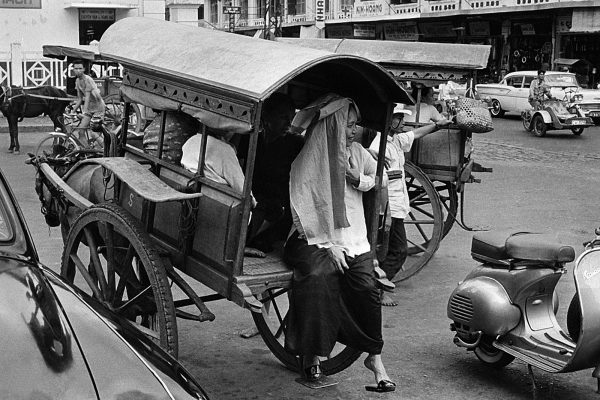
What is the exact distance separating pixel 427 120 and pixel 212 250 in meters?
4.60

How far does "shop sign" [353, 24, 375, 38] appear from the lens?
41125mm

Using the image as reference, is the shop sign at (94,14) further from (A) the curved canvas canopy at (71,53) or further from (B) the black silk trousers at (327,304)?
(B) the black silk trousers at (327,304)

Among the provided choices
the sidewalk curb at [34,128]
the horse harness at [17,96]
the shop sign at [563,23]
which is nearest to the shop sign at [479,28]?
the shop sign at [563,23]

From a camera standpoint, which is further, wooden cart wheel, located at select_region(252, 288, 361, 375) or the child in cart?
the child in cart

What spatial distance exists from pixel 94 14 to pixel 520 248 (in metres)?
23.9

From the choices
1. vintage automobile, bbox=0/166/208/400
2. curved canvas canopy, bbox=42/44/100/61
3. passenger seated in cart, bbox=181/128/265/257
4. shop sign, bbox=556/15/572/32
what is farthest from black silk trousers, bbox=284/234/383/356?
shop sign, bbox=556/15/572/32

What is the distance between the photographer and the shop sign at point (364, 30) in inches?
1619

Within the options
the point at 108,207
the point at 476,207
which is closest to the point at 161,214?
the point at 108,207

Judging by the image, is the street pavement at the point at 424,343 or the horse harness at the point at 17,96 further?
the horse harness at the point at 17,96

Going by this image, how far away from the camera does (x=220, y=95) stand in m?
4.32

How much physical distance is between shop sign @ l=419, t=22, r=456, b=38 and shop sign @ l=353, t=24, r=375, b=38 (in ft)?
12.3

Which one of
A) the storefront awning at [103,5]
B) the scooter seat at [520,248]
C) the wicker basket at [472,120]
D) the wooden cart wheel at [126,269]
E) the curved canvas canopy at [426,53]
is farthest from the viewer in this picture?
the storefront awning at [103,5]

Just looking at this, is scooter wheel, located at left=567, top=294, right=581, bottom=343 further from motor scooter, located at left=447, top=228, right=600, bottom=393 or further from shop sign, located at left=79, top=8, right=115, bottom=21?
shop sign, located at left=79, top=8, right=115, bottom=21

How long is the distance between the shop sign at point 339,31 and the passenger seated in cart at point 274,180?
3763 centimetres
